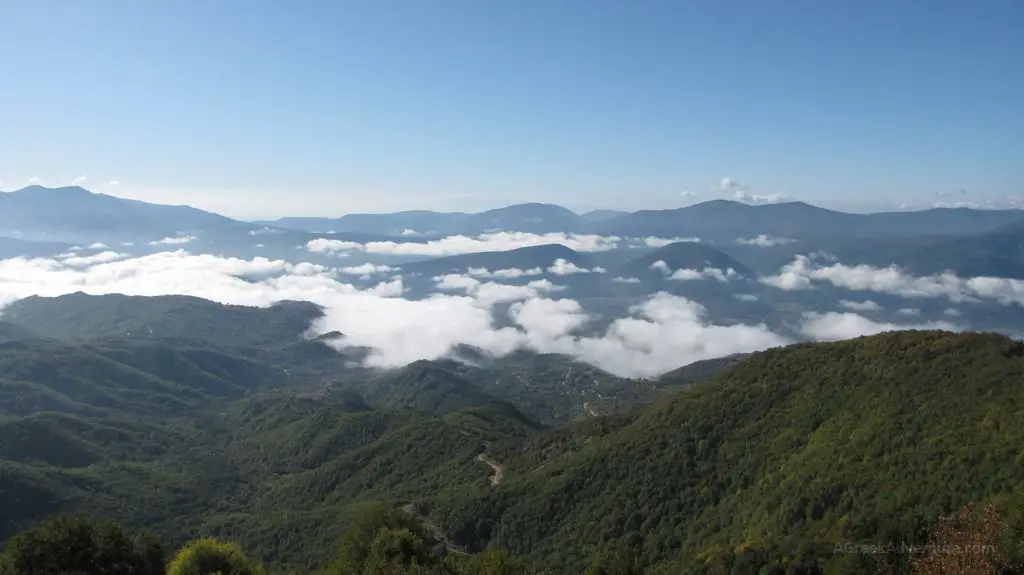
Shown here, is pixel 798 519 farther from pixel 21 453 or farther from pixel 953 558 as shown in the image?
pixel 21 453

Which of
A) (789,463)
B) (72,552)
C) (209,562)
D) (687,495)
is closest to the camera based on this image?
(72,552)

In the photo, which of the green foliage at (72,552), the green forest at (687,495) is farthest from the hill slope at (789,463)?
the green foliage at (72,552)

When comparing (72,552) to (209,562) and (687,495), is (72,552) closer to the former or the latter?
(209,562)

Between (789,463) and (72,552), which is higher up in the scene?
(72,552)

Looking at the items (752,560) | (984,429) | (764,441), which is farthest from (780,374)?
(752,560)

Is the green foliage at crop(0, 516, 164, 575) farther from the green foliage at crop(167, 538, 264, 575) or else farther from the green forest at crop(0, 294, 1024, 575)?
the green foliage at crop(167, 538, 264, 575)

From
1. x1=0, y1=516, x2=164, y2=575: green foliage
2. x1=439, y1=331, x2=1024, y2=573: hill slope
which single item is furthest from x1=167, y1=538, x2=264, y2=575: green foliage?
x1=439, y1=331, x2=1024, y2=573: hill slope

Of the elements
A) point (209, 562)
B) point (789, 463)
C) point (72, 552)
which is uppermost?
point (72, 552)

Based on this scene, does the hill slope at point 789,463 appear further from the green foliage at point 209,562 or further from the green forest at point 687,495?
the green foliage at point 209,562

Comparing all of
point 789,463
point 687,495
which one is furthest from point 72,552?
point 789,463
